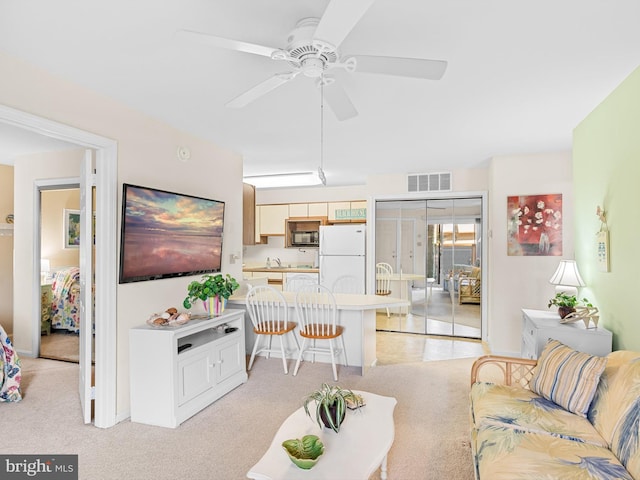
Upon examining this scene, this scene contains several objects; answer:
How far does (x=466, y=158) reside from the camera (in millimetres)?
4676

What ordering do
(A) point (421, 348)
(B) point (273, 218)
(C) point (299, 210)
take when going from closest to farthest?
(A) point (421, 348), (C) point (299, 210), (B) point (273, 218)

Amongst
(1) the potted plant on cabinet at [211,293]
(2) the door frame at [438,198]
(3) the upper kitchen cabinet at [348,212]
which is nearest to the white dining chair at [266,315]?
(1) the potted plant on cabinet at [211,293]

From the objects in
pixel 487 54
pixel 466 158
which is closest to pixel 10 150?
pixel 487 54

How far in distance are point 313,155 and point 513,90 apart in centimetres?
247

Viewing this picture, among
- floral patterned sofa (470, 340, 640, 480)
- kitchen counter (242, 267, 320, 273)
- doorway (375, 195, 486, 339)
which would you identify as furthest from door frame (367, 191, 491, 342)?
floral patterned sofa (470, 340, 640, 480)

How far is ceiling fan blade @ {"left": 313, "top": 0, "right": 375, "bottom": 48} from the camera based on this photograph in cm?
125

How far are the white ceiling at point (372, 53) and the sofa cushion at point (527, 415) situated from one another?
2021 millimetres

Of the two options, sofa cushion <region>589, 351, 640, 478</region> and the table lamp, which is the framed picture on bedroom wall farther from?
sofa cushion <region>589, 351, 640, 478</region>

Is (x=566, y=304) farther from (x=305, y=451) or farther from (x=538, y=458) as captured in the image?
(x=305, y=451)

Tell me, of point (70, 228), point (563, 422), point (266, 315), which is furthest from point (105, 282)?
point (70, 228)

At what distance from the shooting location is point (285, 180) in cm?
620

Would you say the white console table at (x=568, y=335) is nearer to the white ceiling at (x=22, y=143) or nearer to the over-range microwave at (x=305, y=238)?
the over-range microwave at (x=305, y=238)

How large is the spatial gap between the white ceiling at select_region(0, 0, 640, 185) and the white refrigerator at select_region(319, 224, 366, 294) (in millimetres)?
2275

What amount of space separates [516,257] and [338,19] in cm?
404
